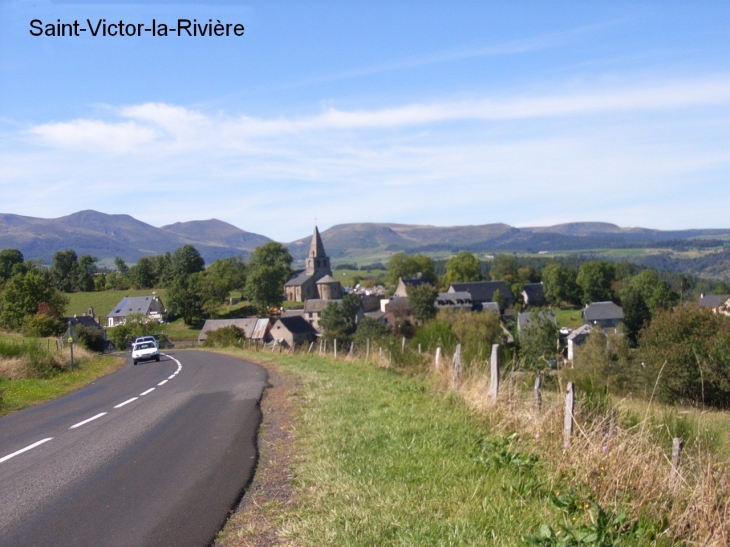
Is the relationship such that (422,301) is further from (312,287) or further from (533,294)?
(312,287)

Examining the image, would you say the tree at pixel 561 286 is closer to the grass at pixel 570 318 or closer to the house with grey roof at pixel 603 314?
the grass at pixel 570 318

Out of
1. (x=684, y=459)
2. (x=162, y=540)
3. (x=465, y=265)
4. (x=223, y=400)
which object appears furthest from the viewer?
(x=465, y=265)

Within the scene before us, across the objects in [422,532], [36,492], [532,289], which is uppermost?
[422,532]

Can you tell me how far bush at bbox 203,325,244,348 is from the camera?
51666 millimetres

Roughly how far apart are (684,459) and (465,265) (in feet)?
473

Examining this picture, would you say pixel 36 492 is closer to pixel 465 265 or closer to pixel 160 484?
pixel 160 484

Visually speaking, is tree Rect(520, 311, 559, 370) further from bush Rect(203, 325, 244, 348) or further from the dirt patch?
the dirt patch

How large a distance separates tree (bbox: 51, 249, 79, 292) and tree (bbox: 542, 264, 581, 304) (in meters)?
91.8

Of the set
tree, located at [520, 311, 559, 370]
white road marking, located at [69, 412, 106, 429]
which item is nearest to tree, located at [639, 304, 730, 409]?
tree, located at [520, 311, 559, 370]

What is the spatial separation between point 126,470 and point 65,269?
135427 millimetres

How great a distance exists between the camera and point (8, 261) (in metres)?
110

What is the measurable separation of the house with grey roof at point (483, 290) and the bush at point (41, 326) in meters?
88.5

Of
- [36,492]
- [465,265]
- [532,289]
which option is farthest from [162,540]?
[465,265]

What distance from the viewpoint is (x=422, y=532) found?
4840 mm
